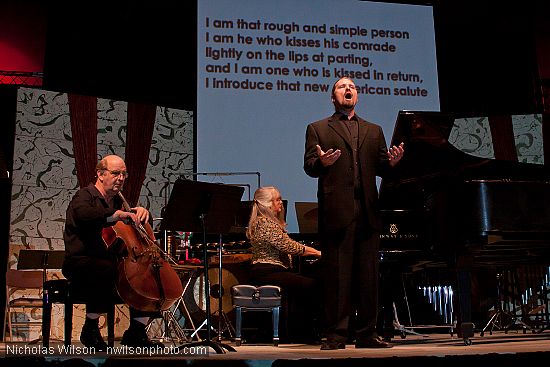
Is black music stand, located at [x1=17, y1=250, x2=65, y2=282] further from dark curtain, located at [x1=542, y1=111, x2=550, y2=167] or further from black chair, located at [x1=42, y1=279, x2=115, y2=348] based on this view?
dark curtain, located at [x1=542, y1=111, x2=550, y2=167]

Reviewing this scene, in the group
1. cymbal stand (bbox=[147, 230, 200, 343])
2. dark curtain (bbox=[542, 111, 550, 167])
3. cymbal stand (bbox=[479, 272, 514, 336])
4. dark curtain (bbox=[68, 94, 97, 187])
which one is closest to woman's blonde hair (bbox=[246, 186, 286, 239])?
cymbal stand (bbox=[147, 230, 200, 343])

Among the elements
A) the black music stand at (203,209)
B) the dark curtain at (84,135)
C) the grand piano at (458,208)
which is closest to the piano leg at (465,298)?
the grand piano at (458,208)

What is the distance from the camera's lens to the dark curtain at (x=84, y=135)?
8.02 meters

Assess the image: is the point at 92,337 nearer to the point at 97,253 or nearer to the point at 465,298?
the point at 97,253

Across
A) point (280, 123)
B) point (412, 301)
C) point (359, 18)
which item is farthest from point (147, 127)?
point (412, 301)

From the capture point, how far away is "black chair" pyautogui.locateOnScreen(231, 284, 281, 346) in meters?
5.64

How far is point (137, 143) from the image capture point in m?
8.37

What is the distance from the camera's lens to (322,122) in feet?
14.3

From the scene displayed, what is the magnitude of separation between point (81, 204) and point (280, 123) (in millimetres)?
3957

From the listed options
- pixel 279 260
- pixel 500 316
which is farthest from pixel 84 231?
pixel 500 316

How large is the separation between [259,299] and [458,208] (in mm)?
1973

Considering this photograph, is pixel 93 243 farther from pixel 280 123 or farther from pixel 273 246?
pixel 280 123

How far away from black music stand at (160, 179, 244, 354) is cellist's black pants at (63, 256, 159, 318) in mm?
538

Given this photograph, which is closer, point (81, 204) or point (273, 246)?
point (81, 204)
